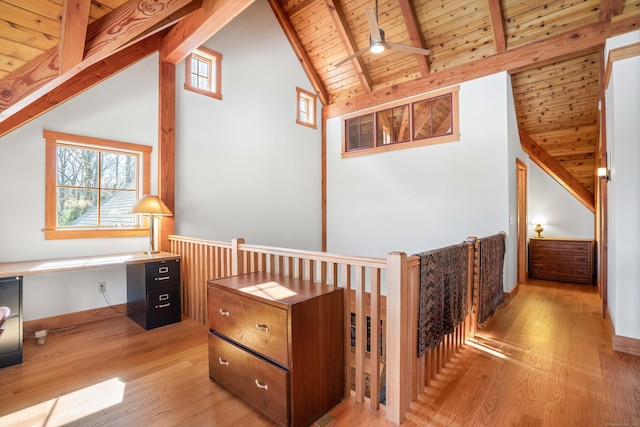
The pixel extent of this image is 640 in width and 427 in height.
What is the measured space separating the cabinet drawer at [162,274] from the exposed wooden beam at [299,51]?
14.3ft

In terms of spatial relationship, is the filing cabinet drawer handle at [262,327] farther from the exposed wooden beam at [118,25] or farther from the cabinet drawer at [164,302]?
the exposed wooden beam at [118,25]

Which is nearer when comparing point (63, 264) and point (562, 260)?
point (63, 264)

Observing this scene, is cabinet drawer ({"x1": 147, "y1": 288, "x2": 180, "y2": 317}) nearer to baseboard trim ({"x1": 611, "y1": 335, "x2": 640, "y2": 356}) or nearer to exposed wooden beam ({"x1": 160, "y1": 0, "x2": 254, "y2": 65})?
exposed wooden beam ({"x1": 160, "y1": 0, "x2": 254, "y2": 65})

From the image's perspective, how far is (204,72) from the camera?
171 inches

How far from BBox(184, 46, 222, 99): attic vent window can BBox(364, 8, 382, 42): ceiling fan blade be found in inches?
92.9

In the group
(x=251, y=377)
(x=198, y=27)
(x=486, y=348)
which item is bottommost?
(x=486, y=348)

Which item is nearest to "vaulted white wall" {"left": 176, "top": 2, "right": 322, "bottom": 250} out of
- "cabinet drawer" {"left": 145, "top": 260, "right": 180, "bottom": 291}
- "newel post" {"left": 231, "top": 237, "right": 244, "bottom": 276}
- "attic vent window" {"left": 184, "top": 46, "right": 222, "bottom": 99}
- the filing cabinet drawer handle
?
"attic vent window" {"left": 184, "top": 46, "right": 222, "bottom": 99}

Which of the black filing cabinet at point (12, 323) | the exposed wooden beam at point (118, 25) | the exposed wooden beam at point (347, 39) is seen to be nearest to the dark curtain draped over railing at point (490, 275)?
the exposed wooden beam at point (118, 25)

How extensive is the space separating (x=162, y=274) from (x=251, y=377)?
1.88m

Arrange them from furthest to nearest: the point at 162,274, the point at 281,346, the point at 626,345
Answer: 1. the point at 162,274
2. the point at 626,345
3. the point at 281,346

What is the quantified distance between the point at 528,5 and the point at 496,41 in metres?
0.47

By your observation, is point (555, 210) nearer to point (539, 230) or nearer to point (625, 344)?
point (539, 230)

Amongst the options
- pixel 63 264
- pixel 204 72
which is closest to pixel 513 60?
pixel 204 72

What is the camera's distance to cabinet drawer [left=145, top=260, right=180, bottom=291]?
123 inches
